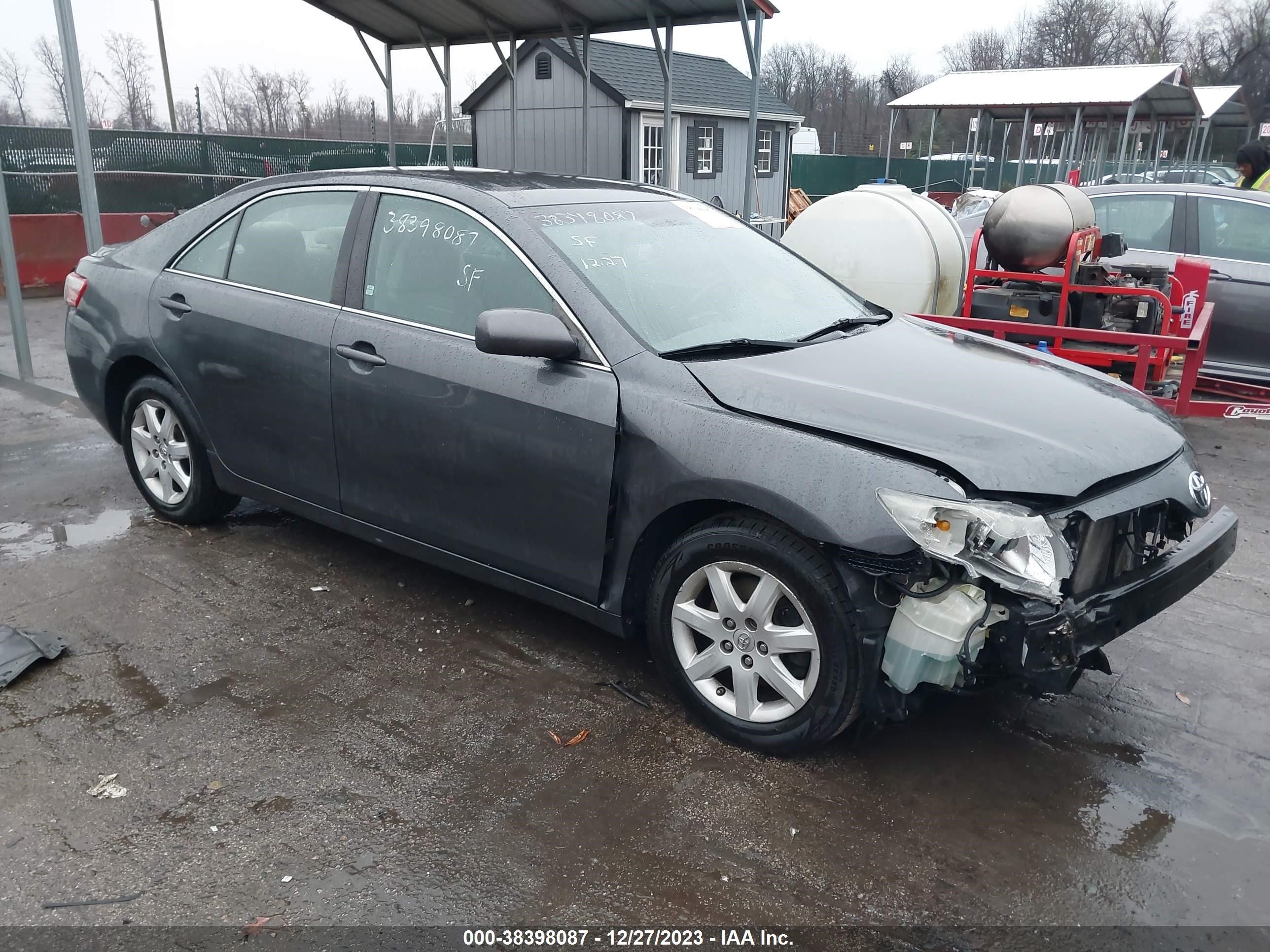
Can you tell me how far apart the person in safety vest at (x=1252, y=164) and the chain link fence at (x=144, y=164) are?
9382mm

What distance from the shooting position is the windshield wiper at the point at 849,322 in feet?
12.0

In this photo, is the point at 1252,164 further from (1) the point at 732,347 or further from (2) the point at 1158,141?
(2) the point at 1158,141

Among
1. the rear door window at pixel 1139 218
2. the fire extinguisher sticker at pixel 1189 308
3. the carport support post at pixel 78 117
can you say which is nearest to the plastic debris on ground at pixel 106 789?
the carport support post at pixel 78 117

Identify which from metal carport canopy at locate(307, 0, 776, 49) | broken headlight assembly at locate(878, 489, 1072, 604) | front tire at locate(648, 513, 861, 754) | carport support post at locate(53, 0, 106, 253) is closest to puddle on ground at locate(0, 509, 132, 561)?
carport support post at locate(53, 0, 106, 253)

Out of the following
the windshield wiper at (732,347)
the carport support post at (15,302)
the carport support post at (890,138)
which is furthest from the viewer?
the carport support post at (890,138)

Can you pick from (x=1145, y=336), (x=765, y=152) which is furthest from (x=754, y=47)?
(x=765, y=152)

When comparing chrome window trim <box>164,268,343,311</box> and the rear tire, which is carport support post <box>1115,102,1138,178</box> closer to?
chrome window trim <box>164,268,343,311</box>

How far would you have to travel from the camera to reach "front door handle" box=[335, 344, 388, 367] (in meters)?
3.79

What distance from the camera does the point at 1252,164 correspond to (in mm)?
10336

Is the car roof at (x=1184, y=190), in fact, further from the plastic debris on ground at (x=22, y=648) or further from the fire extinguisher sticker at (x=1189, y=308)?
the plastic debris on ground at (x=22, y=648)

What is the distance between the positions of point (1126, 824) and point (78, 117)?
806cm

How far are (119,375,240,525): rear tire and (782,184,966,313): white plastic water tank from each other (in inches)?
186

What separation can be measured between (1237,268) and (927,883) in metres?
6.98

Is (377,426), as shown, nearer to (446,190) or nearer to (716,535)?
(446,190)
